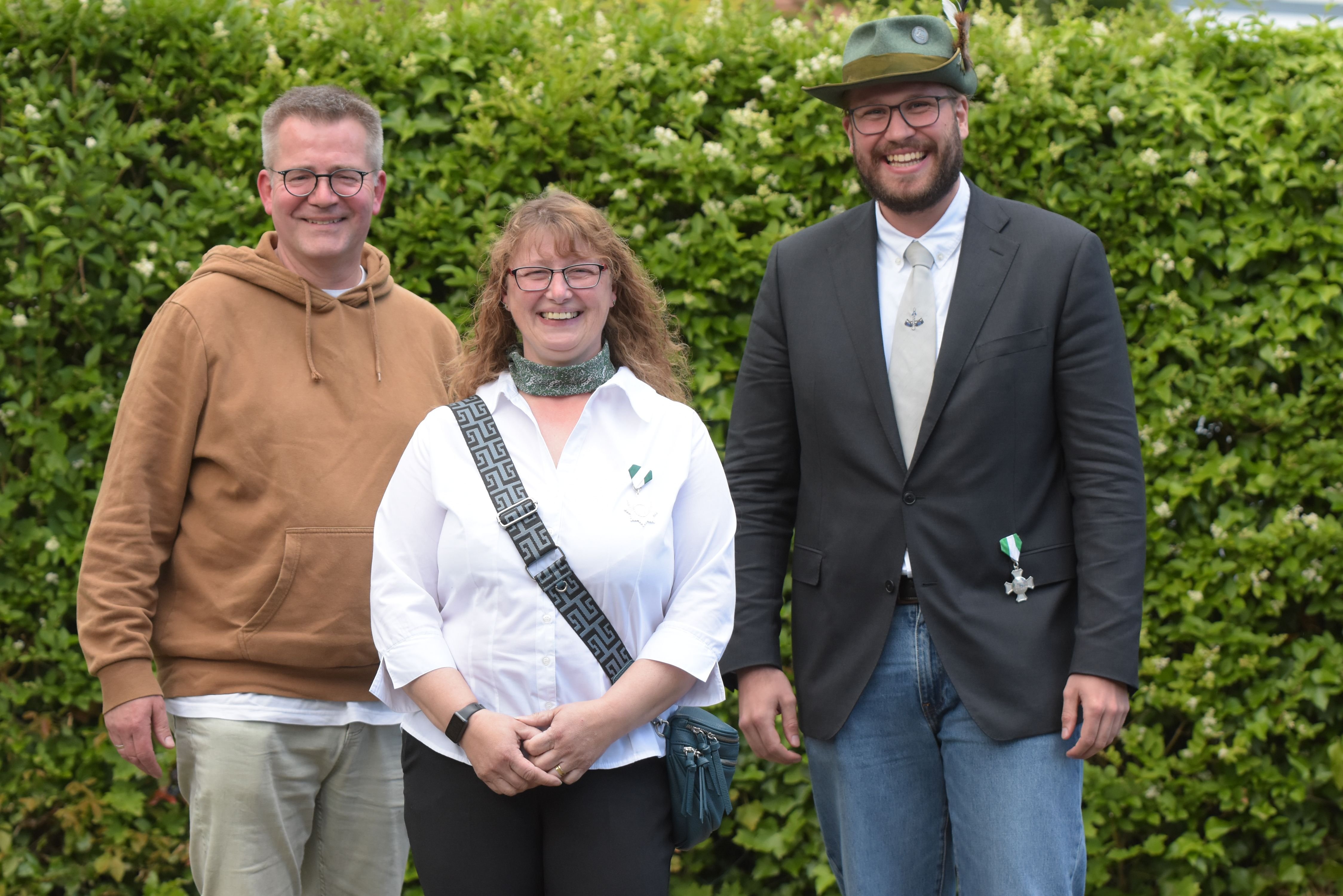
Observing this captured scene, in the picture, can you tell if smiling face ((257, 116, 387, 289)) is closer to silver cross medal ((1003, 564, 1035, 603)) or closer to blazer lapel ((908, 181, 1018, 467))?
blazer lapel ((908, 181, 1018, 467))

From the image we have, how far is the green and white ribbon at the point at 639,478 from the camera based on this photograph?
7.85 feet

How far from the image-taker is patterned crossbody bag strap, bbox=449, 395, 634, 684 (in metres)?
2.31

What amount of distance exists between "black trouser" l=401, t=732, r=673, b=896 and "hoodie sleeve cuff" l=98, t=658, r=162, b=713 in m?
0.86

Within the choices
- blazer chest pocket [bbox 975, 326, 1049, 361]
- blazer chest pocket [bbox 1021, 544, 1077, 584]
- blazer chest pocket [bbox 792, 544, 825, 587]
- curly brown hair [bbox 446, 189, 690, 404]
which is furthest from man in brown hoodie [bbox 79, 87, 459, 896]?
blazer chest pocket [bbox 1021, 544, 1077, 584]

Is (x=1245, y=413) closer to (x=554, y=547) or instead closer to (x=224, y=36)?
(x=554, y=547)

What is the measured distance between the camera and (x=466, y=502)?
237 cm

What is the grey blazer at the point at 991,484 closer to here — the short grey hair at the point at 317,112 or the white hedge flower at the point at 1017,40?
the short grey hair at the point at 317,112

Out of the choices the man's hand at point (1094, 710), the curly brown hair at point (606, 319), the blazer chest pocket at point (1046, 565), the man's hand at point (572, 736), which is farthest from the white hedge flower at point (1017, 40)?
the man's hand at point (572, 736)

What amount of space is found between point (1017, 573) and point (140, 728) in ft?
6.53

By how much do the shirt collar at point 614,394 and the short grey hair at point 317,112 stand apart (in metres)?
0.88

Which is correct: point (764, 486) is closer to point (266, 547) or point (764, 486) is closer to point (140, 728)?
point (266, 547)

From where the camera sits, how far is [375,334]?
3121 mm

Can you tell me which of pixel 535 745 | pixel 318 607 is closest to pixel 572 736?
pixel 535 745

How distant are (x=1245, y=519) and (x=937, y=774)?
1857 millimetres
